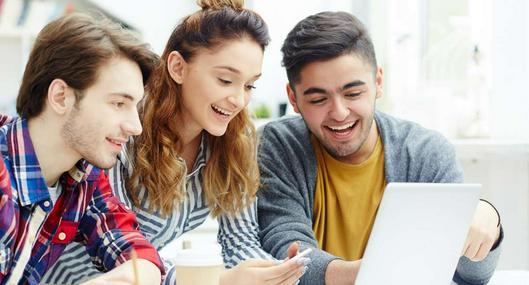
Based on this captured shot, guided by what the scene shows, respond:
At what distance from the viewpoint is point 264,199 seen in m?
1.78

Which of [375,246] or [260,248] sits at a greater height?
[375,246]

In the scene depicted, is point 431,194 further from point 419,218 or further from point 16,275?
point 16,275

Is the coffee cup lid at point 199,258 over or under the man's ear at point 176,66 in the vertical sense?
under

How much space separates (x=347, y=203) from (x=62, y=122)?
742 millimetres

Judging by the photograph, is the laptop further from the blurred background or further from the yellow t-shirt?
the blurred background

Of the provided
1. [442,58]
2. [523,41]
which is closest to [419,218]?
[523,41]

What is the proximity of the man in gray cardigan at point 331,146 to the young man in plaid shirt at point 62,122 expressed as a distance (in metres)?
0.46

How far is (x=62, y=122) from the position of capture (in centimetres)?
130

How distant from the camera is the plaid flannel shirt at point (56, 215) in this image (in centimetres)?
126

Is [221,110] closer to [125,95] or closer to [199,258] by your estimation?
[125,95]

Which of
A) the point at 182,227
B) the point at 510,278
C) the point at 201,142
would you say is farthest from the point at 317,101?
the point at 510,278

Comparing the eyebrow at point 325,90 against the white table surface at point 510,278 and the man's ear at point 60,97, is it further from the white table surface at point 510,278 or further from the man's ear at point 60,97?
the man's ear at point 60,97

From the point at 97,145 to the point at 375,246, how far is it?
0.46m

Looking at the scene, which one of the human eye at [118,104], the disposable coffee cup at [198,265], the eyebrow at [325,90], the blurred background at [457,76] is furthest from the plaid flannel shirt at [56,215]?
the blurred background at [457,76]
